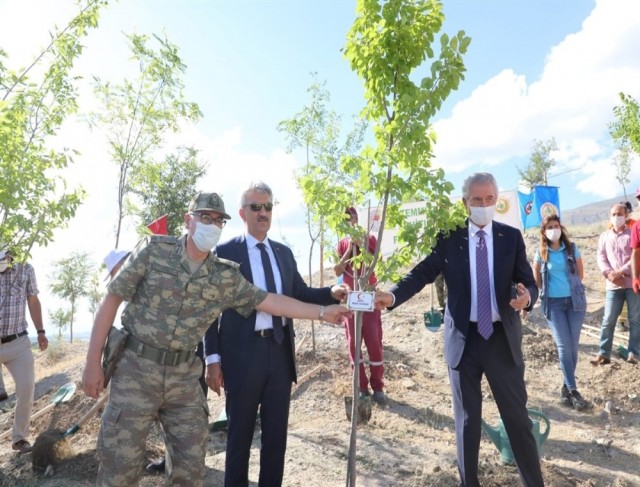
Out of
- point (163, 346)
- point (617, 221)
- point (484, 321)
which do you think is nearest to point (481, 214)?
point (484, 321)

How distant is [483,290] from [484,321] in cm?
21

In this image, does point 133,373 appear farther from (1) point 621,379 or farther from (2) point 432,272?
(1) point 621,379

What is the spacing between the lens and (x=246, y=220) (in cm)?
343

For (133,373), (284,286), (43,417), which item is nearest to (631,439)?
(284,286)

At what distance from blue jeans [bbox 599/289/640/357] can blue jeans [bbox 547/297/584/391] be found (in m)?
1.53

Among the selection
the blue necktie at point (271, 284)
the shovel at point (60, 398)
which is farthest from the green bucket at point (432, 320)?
the shovel at point (60, 398)

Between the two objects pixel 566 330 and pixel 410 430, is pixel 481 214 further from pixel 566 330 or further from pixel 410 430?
pixel 566 330

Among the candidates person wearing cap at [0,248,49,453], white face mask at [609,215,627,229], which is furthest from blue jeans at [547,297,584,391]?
person wearing cap at [0,248,49,453]

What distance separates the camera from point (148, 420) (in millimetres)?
2740

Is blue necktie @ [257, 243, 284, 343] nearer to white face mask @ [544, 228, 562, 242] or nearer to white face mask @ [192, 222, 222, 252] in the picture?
white face mask @ [192, 222, 222, 252]

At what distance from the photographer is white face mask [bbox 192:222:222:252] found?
2811 millimetres

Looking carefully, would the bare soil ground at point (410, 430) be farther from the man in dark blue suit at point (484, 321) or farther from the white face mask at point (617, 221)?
the white face mask at point (617, 221)

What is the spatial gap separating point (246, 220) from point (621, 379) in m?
6.00

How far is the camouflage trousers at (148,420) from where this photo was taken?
2.64m
